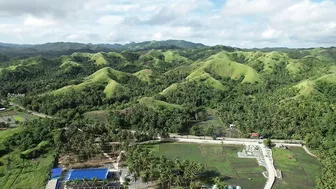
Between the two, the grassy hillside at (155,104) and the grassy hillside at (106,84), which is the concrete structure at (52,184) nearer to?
the grassy hillside at (155,104)

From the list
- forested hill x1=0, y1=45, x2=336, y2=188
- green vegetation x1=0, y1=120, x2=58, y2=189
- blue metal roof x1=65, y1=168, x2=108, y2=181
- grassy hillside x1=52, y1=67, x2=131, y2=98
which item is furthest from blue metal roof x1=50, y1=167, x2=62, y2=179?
grassy hillside x1=52, y1=67, x2=131, y2=98

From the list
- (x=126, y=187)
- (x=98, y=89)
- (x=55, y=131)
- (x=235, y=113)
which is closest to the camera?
(x=126, y=187)

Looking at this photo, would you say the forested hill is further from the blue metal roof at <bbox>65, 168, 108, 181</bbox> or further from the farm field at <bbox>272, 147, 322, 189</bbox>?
the blue metal roof at <bbox>65, 168, 108, 181</bbox>

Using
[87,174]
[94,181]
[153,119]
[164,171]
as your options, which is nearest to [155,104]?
[153,119]

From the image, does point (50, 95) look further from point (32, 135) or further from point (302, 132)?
point (302, 132)

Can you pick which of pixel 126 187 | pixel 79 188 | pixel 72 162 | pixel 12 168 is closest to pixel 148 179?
pixel 126 187

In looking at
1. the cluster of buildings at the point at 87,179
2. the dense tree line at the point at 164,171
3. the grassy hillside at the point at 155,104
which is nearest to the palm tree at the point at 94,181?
the cluster of buildings at the point at 87,179
